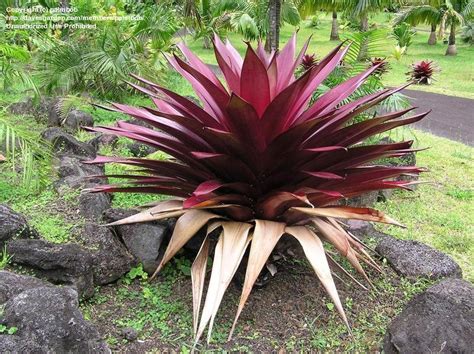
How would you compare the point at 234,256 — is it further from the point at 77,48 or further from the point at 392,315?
the point at 77,48

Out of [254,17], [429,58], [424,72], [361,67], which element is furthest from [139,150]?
[429,58]

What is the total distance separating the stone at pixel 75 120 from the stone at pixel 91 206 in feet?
9.91

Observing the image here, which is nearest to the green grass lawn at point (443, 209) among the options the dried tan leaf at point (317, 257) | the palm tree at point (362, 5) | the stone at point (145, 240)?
the dried tan leaf at point (317, 257)

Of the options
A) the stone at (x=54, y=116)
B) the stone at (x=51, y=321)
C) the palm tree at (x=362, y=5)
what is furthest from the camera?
the palm tree at (x=362, y=5)

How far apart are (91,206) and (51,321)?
4.36 ft

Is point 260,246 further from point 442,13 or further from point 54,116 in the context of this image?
point 442,13

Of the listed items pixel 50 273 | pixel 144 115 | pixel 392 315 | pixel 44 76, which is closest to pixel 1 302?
pixel 50 273

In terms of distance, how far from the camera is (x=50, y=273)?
2.27m

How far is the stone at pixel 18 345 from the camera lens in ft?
5.03

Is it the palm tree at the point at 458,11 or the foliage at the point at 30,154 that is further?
the palm tree at the point at 458,11

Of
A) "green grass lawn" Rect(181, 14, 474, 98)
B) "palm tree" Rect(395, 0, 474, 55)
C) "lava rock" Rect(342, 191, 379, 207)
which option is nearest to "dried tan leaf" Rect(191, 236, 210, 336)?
"lava rock" Rect(342, 191, 379, 207)

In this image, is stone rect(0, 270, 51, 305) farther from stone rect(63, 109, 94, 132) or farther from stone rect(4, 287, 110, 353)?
stone rect(63, 109, 94, 132)

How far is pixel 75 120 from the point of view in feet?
19.1

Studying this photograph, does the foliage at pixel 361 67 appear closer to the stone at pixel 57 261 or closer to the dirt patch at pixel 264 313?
the dirt patch at pixel 264 313
